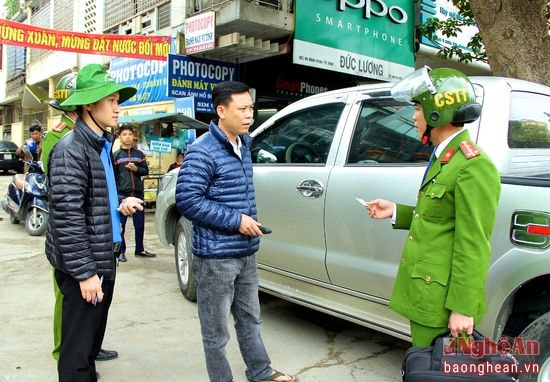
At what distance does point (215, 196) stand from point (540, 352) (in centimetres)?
173

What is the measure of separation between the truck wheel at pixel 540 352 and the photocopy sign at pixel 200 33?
8.26 metres

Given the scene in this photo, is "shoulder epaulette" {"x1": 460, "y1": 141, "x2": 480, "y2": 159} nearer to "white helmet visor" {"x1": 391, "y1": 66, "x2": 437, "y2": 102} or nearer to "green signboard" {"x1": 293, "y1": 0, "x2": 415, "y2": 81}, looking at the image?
"white helmet visor" {"x1": 391, "y1": 66, "x2": 437, "y2": 102}

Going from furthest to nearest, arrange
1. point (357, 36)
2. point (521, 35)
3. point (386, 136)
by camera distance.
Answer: point (357, 36) < point (521, 35) < point (386, 136)

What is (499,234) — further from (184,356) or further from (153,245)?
(153,245)

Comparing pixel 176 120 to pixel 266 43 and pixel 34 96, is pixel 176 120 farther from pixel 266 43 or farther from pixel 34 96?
pixel 34 96

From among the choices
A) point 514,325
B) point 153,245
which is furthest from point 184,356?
point 153,245

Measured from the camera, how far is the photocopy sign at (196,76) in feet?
33.7

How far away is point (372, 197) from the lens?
122 inches

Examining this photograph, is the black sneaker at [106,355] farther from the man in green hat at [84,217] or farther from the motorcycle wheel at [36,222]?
the motorcycle wheel at [36,222]

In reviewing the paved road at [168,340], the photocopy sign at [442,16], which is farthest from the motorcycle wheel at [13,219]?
the photocopy sign at [442,16]

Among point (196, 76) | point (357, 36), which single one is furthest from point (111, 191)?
point (357, 36)

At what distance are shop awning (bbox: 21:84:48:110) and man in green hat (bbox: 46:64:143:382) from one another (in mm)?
19841

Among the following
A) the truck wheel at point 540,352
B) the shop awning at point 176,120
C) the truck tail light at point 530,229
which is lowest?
the truck wheel at point 540,352

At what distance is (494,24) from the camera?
17.0 feet
